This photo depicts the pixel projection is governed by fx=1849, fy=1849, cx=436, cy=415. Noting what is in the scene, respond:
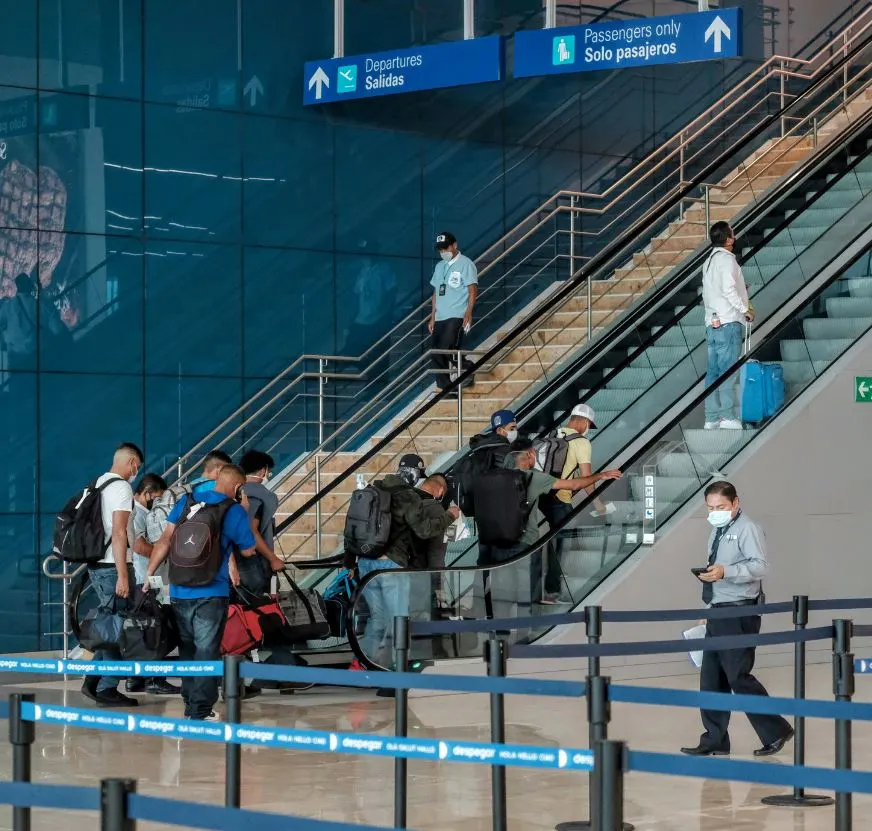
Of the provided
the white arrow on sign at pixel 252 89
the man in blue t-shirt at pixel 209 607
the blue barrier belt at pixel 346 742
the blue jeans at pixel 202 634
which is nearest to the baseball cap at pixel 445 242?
the white arrow on sign at pixel 252 89

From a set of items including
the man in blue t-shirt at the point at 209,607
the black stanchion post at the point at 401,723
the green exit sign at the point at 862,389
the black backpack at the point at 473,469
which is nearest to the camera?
the black stanchion post at the point at 401,723

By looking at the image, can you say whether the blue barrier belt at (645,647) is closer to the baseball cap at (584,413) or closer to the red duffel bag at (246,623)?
the red duffel bag at (246,623)

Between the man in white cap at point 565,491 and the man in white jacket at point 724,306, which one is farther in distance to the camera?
the man in white jacket at point 724,306

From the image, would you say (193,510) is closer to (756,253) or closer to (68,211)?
(68,211)

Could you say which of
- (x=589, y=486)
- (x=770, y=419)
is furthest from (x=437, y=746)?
(x=770, y=419)

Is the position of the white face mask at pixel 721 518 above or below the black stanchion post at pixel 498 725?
above

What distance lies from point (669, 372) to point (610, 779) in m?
11.3

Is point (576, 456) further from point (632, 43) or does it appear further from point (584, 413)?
point (632, 43)

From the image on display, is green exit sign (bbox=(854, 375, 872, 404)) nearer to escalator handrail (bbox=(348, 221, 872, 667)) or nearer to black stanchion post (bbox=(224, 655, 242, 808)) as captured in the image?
escalator handrail (bbox=(348, 221, 872, 667))

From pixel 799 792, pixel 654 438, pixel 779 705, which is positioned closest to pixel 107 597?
pixel 654 438

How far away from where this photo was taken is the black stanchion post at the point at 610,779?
495 centimetres

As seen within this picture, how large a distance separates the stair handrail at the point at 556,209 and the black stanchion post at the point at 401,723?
9.36 meters

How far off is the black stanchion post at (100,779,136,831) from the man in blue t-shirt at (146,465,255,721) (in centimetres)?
649

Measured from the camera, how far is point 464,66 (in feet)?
55.9
